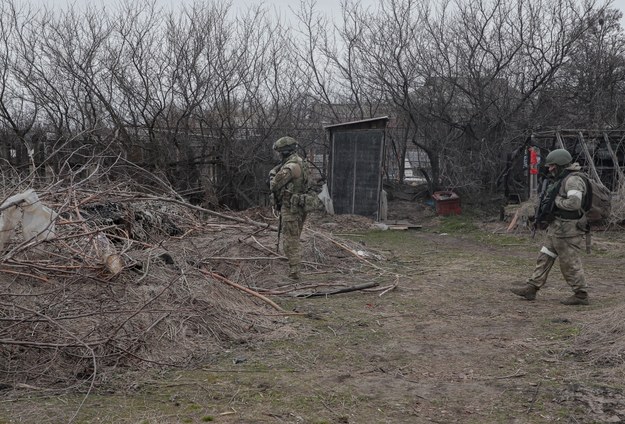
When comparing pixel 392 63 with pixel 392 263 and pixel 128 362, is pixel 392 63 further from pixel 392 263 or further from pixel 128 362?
pixel 128 362

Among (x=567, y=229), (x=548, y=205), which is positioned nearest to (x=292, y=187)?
(x=548, y=205)

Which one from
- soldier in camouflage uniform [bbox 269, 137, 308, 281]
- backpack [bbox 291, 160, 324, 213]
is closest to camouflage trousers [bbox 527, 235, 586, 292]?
backpack [bbox 291, 160, 324, 213]

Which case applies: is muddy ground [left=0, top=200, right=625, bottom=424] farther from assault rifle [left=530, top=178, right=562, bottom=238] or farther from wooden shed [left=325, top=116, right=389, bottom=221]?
wooden shed [left=325, top=116, right=389, bottom=221]

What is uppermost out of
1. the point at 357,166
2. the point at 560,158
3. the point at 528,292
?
the point at 560,158

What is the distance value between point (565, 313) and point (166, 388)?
163 inches

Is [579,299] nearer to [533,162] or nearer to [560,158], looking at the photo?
[560,158]

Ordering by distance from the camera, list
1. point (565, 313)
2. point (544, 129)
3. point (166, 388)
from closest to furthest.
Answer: point (166, 388) → point (565, 313) → point (544, 129)

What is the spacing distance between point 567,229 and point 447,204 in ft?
33.0

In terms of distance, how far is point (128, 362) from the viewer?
4.79m

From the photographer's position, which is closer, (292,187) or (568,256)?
(568,256)

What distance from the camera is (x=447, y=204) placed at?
17047 mm

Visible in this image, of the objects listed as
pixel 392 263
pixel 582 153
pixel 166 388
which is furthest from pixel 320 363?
pixel 582 153

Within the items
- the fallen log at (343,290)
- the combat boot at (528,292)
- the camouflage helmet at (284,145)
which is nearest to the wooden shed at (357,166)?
the camouflage helmet at (284,145)

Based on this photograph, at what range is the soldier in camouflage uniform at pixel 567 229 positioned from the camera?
7.01 meters
